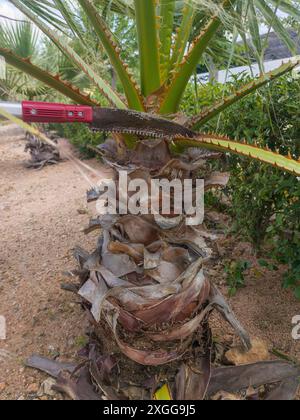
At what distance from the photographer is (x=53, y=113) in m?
1.31

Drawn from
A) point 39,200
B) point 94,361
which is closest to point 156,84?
point 94,361

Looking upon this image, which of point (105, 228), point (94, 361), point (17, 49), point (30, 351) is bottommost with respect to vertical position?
point (30, 351)

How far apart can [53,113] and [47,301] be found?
161 centimetres

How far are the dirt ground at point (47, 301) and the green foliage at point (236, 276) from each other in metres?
0.07

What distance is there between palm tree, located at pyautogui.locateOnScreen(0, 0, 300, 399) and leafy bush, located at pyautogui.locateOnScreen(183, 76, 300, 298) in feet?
1.42

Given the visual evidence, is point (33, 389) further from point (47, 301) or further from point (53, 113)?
point (53, 113)

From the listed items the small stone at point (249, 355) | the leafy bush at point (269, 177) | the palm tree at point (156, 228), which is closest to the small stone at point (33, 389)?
the palm tree at point (156, 228)

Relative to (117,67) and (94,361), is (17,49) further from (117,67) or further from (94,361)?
(94,361)

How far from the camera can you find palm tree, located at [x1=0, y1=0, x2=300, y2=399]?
1.61 metres

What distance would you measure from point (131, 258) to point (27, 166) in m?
6.05

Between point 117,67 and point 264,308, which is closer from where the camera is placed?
point 117,67

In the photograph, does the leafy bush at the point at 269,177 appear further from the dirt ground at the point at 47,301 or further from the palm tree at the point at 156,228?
the palm tree at the point at 156,228

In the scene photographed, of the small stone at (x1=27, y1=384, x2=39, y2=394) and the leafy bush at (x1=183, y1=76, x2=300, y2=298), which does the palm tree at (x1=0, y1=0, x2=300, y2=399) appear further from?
the leafy bush at (x1=183, y1=76, x2=300, y2=298)

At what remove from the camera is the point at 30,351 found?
211 centimetres
